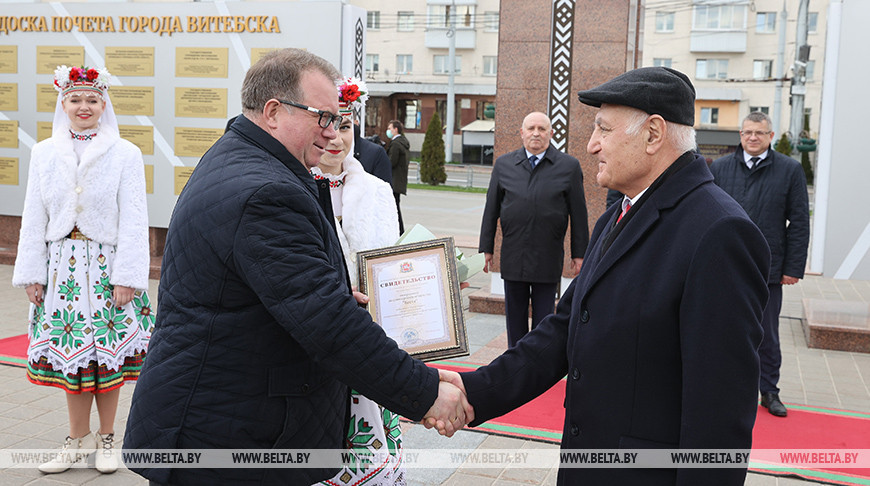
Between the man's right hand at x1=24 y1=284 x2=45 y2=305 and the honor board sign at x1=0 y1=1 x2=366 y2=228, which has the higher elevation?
the honor board sign at x1=0 y1=1 x2=366 y2=228

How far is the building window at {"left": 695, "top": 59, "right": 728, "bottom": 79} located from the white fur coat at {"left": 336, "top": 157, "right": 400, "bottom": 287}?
46.0 meters

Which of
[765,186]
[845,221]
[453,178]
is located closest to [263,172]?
[765,186]

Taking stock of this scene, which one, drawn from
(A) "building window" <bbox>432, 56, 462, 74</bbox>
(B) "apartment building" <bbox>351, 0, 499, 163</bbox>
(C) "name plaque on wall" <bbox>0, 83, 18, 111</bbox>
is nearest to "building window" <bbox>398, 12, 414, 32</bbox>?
(B) "apartment building" <bbox>351, 0, 499, 163</bbox>

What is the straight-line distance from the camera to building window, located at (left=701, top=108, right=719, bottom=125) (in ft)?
150

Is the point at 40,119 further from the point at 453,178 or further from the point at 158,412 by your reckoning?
the point at 453,178

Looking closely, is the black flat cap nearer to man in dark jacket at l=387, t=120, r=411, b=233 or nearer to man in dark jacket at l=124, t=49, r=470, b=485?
man in dark jacket at l=124, t=49, r=470, b=485

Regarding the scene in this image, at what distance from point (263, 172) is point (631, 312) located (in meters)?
1.10

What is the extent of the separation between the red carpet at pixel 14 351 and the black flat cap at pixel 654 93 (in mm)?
5782

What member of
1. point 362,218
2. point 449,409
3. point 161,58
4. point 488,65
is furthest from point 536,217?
point 488,65

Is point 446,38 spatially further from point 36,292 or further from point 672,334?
point 672,334

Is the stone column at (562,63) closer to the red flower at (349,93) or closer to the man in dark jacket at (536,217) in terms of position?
the man in dark jacket at (536,217)

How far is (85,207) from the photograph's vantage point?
460 cm

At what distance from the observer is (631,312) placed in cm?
219

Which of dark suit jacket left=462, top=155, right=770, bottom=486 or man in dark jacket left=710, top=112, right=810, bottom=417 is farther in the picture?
man in dark jacket left=710, top=112, right=810, bottom=417
